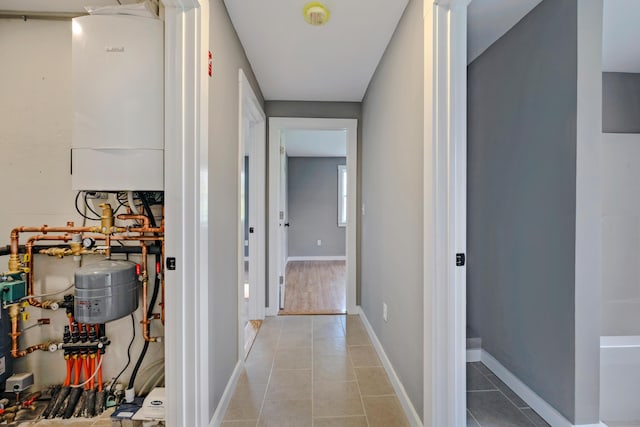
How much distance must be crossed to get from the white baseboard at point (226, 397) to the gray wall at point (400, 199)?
1.04 metres

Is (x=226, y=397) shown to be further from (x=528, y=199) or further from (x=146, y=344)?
(x=528, y=199)

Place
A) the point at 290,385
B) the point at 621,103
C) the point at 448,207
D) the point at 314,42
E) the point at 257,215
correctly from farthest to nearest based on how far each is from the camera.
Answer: the point at 257,215
the point at 621,103
the point at 314,42
the point at 290,385
the point at 448,207

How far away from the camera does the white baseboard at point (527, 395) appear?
1552 millimetres

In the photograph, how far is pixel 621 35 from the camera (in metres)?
2.01

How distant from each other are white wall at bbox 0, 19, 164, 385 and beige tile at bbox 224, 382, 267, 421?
0.55 metres

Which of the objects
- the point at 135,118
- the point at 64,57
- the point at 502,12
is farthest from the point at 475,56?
the point at 64,57

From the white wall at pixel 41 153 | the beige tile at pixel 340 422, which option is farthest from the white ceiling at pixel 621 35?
the white wall at pixel 41 153

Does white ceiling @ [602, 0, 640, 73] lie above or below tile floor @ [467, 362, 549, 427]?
above

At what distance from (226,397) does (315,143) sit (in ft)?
14.2

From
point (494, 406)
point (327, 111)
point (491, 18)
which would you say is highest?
point (491, 18)

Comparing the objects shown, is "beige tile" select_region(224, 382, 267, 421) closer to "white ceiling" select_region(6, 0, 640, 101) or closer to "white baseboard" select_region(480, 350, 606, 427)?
"white baseboard" select_region(480, 350, 606, 427)

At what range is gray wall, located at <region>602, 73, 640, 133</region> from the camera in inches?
92.9

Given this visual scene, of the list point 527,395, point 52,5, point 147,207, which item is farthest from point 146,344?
point 527,395

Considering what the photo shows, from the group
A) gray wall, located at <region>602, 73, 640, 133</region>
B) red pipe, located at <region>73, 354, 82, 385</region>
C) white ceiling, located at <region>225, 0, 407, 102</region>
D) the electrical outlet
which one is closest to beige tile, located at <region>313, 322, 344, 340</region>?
red pipe, located at <region>73, 354, 82, 385</region>
